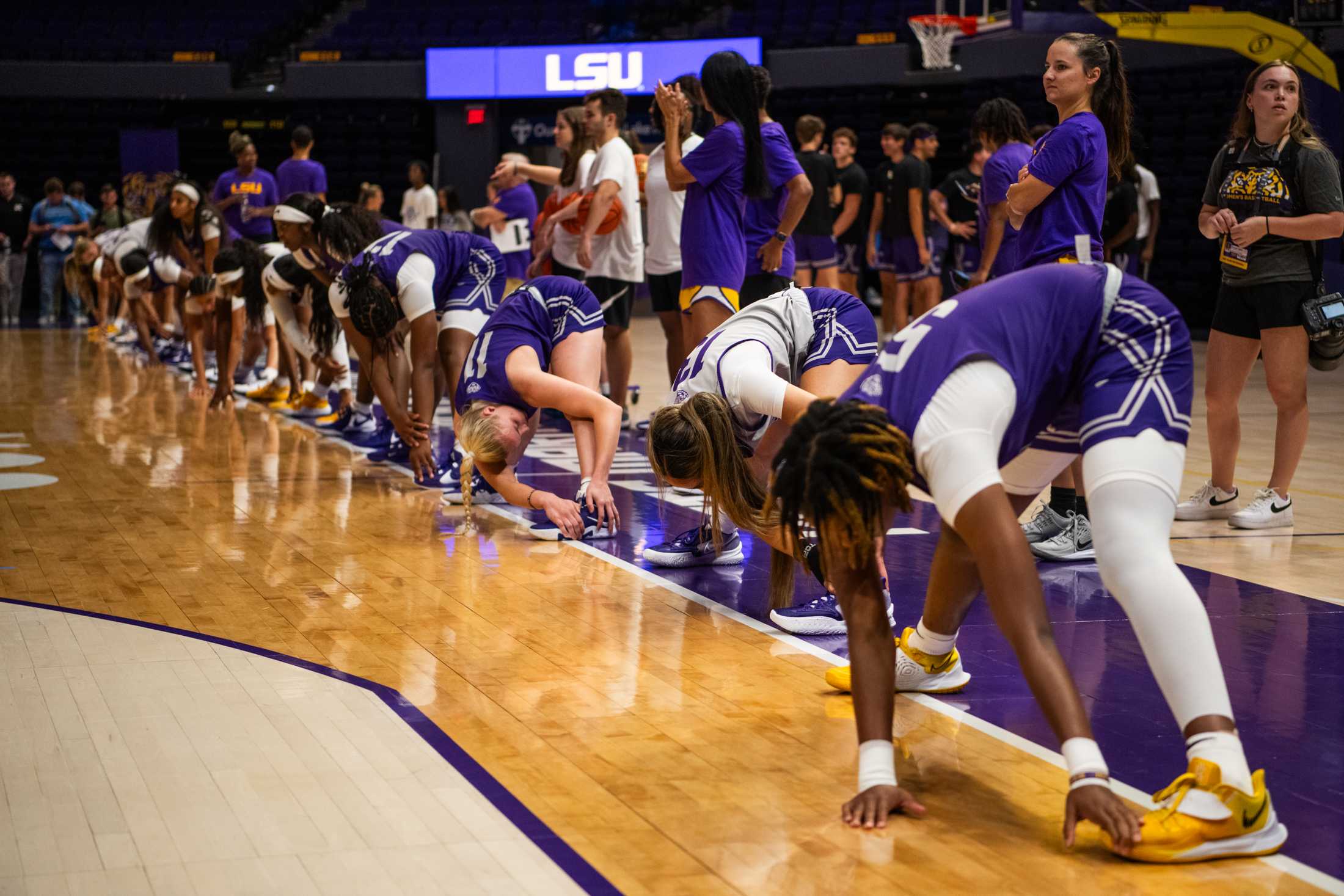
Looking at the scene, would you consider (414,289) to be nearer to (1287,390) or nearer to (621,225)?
(621,225)

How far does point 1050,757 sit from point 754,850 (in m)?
0.74

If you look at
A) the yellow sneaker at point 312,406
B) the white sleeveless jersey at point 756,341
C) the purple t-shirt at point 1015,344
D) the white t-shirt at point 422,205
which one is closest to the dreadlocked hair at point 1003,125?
the white sleeveless jersey at point 756,341

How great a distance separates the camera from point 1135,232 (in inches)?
404

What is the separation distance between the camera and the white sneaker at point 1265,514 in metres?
4.96

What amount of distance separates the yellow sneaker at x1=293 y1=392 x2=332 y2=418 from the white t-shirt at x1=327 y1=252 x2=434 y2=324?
290cm

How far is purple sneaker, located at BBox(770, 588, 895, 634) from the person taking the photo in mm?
3711

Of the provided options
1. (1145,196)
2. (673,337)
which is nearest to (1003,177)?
(673,337)

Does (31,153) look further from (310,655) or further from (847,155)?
(310,655)

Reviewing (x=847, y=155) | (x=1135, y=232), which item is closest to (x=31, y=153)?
(x=847, y=155)

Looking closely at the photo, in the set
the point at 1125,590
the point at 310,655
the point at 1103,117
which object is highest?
the point at 1103,117

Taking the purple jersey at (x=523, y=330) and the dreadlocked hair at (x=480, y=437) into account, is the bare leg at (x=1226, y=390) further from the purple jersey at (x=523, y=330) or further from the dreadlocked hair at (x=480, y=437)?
the dreadlocked hair at (x=480, y=437)

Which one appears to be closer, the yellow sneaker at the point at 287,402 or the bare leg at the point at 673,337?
the bare leg at the point at 673,337

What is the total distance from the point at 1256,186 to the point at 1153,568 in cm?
322

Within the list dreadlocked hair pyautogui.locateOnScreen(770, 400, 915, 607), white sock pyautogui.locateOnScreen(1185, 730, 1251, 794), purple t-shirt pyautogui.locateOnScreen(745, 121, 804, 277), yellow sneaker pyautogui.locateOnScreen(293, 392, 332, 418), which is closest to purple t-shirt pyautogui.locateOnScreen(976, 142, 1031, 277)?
purple t-shirt pyautogui.locateOnScreen(745, 121, 804, 277)
